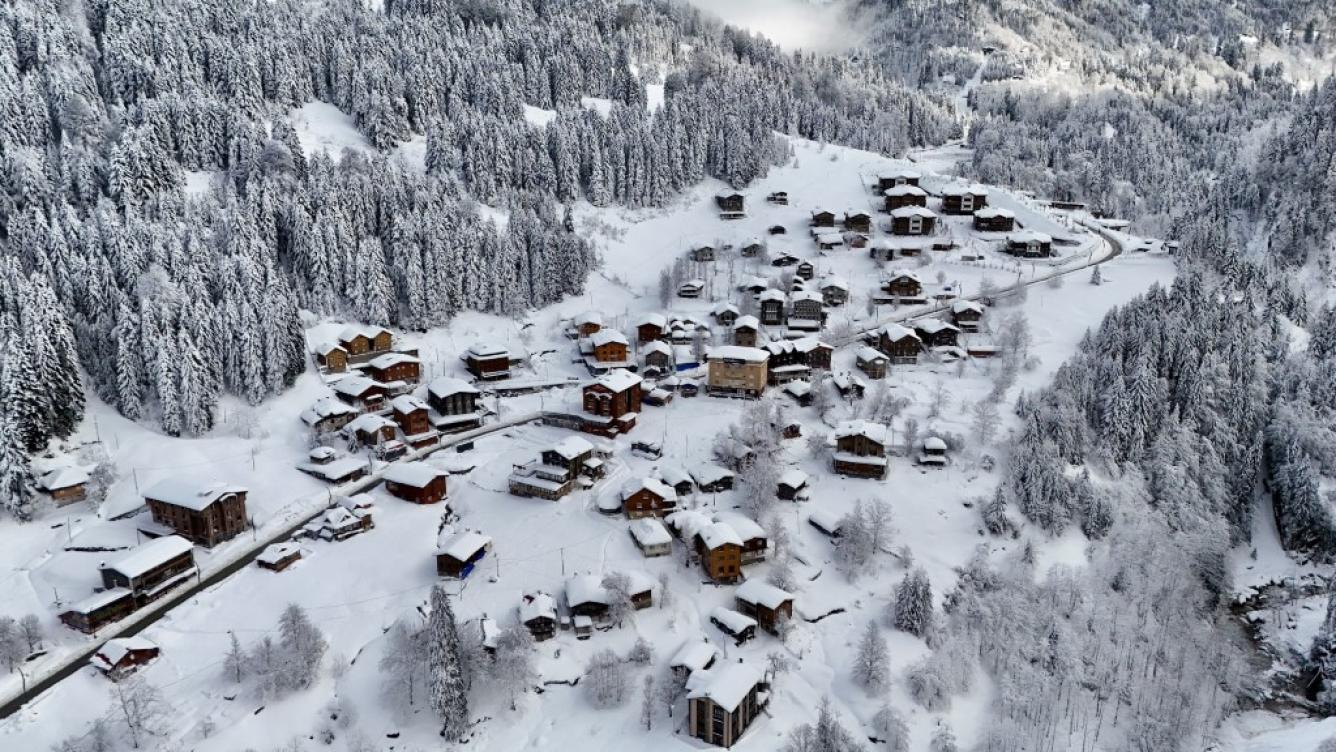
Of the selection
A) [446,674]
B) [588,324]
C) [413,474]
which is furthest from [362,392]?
[446,674]

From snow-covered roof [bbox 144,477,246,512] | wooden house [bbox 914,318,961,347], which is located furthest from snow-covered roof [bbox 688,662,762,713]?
wooden house [bbox 914,318,961,347]

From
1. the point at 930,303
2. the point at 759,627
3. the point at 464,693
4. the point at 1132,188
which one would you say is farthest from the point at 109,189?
the point at 1132,188

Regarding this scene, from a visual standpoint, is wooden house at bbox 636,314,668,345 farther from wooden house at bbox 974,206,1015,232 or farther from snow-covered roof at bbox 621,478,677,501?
wooden house at bbox 974,206,1015,232

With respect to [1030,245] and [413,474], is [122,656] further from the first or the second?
[1030,245]

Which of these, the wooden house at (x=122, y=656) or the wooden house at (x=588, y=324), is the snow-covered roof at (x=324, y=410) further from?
the wooden house at (x=588, y=324)

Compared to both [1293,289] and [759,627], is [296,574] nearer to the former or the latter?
[759,627]

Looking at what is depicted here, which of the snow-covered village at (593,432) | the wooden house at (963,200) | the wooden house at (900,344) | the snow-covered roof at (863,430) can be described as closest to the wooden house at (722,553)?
the snow-covered village at (593,432)
